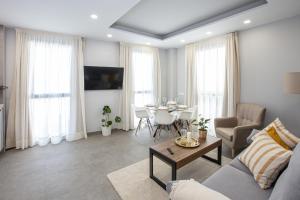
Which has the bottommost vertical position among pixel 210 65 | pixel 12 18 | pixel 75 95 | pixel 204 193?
pixel 204 193

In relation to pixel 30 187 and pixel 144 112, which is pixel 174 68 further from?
pixel 30 187

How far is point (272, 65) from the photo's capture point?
342 centimetres

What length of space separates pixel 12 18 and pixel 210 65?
15.0 ft

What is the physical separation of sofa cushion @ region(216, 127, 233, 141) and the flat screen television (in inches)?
116

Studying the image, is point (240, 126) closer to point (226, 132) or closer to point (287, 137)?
point (226, 132)

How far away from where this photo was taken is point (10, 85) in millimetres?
3566

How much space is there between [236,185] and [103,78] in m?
4.03

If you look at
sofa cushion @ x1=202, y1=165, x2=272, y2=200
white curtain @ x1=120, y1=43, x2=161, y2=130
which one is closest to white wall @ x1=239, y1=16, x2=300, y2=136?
sofa cushion @ x1=202, y1=165, x2=272, y2=200

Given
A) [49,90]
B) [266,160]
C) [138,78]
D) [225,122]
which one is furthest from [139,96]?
[266,160]

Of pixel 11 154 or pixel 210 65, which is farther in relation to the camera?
pixel 210 65

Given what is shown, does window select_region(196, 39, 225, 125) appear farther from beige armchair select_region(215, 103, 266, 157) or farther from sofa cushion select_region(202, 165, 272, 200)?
sofa cushion select_region(202, 165, 272, 200)

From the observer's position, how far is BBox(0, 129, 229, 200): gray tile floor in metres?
2.15

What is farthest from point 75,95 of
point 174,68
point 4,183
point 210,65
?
point 210,65

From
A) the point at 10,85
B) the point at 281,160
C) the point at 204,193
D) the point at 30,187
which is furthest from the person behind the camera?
the point at 10,85
